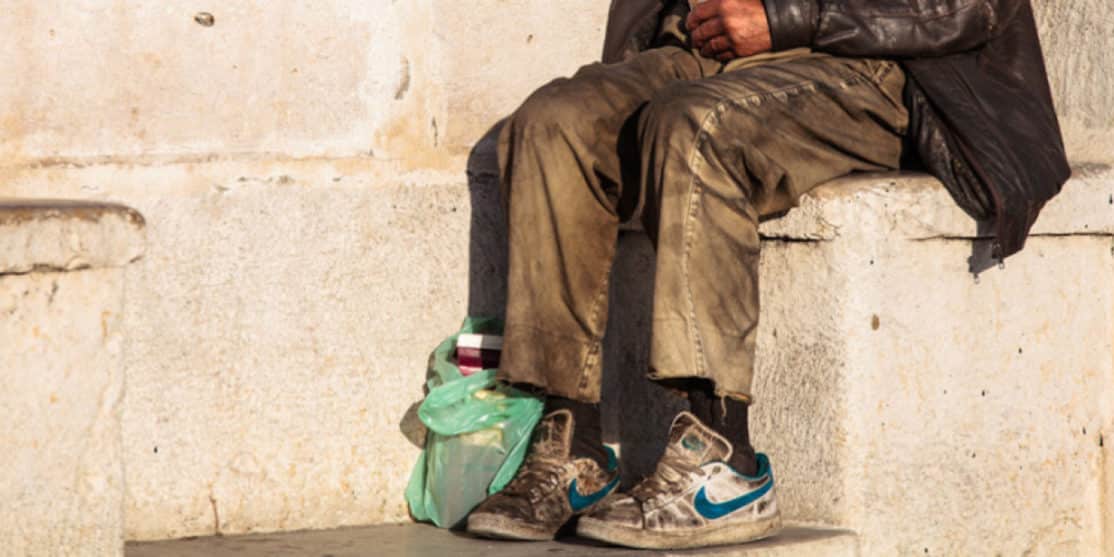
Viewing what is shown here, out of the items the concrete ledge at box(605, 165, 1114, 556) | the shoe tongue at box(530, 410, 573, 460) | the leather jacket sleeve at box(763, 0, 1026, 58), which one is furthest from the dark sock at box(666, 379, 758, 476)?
the leather jacket sleeve at box(763, 0, 1026, 58)

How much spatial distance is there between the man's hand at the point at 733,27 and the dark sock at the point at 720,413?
780mm

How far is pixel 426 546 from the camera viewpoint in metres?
3.70

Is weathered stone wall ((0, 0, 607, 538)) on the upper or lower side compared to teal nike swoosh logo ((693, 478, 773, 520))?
upper

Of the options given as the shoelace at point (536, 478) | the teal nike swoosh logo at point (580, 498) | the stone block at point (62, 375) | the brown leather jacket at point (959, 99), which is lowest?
the teal nike swoosh logo at point (580, 498)

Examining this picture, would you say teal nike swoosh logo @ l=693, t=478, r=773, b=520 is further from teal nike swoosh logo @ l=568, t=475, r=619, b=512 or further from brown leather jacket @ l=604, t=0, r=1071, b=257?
brown leather jacket @ l=604, t=0, r=1071, b=257

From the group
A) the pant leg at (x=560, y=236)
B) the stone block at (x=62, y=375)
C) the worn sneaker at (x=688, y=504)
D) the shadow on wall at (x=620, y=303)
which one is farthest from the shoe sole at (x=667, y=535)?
the stone block at (x=62, y=375)

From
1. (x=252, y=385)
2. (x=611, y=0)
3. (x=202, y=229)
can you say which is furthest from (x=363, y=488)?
(x=611, y=0)

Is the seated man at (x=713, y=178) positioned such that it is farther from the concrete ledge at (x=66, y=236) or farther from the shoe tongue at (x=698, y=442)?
the concrete ledge at (x=66, y=236)

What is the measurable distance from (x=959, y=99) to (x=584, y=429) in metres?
1.04

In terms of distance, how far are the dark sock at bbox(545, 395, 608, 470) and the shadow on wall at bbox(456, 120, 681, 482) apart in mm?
280

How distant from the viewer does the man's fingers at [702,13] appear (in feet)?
12.7

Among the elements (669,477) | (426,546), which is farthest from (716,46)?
(426,546)

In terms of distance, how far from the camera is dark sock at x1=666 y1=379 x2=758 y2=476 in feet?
11.5

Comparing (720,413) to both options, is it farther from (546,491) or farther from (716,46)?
(716,46)
